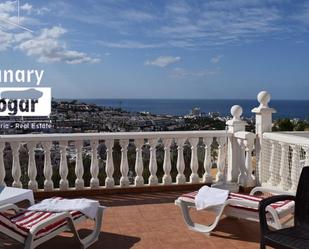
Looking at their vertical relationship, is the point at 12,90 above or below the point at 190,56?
below

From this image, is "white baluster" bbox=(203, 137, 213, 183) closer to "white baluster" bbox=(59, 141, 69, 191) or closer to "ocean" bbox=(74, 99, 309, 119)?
"ocean" bbox=(74, 99, 309, 119)

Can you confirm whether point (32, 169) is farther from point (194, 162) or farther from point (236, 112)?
point (236, 112)

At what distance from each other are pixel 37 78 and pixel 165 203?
3.73 meters

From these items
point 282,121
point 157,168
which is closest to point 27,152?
point 157,168

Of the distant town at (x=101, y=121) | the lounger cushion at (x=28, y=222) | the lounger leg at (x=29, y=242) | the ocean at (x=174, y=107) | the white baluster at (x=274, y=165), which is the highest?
the ocean at (x=174, y=107)

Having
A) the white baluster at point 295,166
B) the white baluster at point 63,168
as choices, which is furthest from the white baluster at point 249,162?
the white baluster at point 63,168

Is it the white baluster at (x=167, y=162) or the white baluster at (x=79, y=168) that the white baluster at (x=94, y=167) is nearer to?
the white baluster at (x=79, y=168)

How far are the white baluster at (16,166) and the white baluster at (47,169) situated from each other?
35cm

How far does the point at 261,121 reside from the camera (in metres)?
6.19

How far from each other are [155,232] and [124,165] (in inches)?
71.9

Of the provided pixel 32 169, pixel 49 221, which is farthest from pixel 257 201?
pixel 32 169

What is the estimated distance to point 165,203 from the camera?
5734mm

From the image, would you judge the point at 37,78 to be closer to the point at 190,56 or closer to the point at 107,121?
the point at 107,121

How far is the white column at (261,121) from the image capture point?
6.18 m
